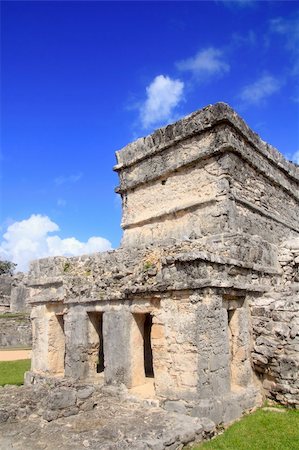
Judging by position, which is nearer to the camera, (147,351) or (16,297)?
(147,351)

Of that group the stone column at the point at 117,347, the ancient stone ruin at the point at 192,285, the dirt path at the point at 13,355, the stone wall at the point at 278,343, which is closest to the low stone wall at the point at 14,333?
the dirt path at the point at 13,355

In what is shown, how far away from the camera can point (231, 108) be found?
945cm

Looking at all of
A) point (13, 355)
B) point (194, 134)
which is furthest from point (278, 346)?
point (13, 355)

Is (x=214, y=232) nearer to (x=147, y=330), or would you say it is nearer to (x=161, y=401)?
(x=147, y=330)

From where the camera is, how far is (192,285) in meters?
6.44

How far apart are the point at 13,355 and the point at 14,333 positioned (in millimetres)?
3513

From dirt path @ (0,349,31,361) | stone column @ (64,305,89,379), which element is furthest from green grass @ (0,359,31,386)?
stone column @ (64,305,89,379)

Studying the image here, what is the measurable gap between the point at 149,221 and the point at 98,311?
3.56 meters

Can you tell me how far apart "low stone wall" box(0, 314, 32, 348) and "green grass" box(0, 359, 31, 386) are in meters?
5.31

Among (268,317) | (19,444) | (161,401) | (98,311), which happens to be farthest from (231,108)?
(19,444)

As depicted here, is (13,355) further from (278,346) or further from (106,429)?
(278,346)

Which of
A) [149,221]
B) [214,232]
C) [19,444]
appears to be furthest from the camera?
[149,221]

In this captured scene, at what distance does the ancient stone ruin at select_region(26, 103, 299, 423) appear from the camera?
6480 mm

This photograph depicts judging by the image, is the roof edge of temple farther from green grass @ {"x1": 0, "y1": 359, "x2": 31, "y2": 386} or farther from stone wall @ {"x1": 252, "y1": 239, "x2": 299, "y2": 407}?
green grass @ {"x1": 0, "y1": 359, "x2": 31, "y2": 386}
